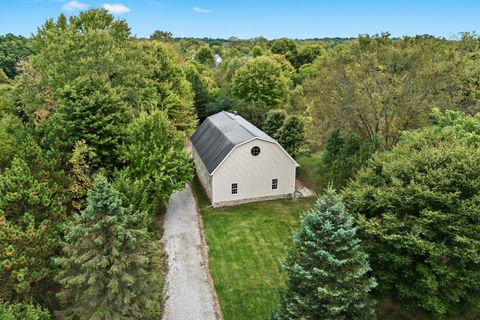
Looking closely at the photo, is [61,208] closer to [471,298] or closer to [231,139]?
[231,139]

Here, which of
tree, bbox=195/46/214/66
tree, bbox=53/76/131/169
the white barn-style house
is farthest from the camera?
tree, bbox=195/46/214/66

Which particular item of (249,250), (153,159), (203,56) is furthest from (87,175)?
(203,56)

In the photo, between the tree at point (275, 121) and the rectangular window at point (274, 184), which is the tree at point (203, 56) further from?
the rectangular window at point (274, 184)

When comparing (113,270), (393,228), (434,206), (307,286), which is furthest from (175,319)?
(434,206)

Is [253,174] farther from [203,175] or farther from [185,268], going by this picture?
[185,268]

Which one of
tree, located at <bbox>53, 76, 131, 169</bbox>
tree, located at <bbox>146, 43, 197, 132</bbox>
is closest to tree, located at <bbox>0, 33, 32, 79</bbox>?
tree, located at <bbox>146, 43, 197, 132</bbox>

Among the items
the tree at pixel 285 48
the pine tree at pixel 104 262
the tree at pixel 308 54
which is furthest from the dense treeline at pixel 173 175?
the tree at pixel 285 48

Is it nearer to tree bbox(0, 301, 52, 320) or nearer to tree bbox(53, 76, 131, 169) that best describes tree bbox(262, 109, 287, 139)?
tree bbox(53, 76, 131, 169)
